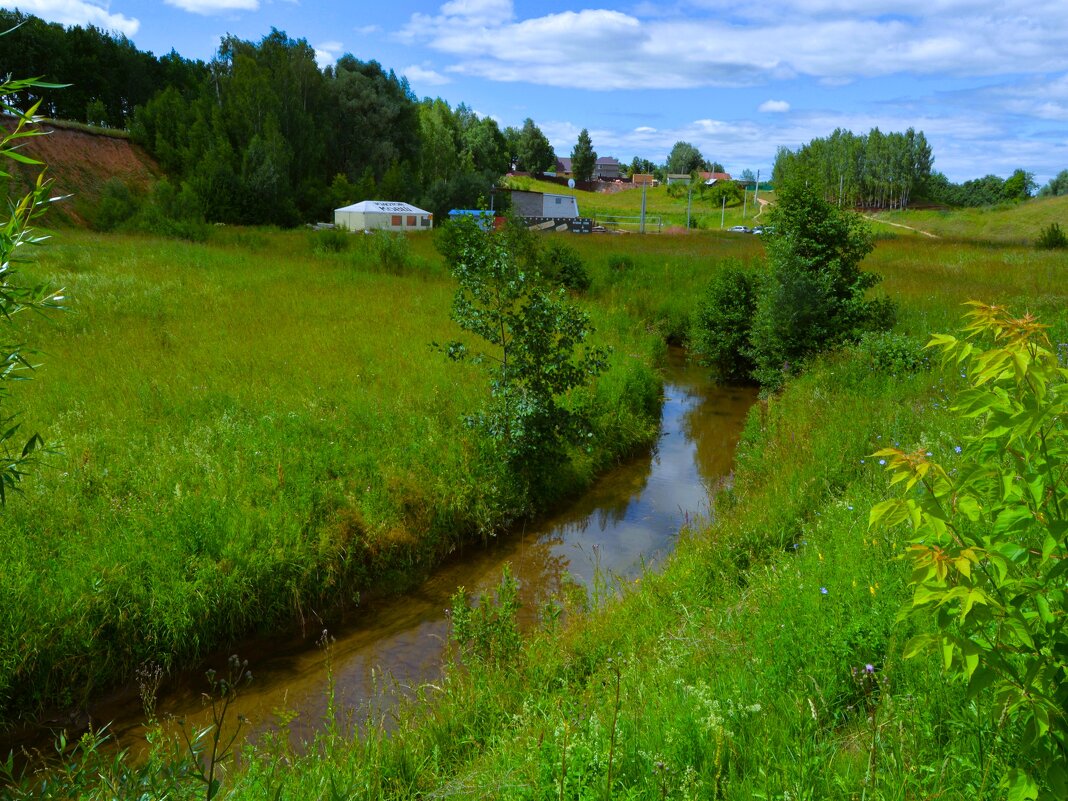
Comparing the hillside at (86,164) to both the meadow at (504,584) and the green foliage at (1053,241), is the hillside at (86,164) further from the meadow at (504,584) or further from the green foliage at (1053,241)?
the green foliage at (1053,241)

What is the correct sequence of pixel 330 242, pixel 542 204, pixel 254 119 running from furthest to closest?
pixel 542 204
pixel 254 119
pixel 330 242

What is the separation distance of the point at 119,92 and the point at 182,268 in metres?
47.0

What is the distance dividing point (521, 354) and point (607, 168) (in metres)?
148

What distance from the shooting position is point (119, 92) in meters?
55.5

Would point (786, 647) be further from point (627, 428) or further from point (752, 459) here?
point (627, 428)

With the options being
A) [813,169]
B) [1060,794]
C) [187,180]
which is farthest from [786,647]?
[187,180]

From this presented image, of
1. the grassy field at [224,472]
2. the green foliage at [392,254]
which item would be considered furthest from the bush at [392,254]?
the grassy field at [224,472]

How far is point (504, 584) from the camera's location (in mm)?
5359

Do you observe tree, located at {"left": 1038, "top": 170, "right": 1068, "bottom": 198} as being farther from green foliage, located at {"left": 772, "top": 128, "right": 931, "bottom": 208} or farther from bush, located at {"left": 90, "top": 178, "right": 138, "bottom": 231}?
bush, located at {"left": 90, "top": 178, "right": 138, "bottom": 231}

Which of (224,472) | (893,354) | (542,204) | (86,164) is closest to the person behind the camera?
(224,472)

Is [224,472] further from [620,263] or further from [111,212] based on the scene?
[111,212]

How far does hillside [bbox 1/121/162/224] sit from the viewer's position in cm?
3572

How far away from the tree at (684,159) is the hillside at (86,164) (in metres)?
109

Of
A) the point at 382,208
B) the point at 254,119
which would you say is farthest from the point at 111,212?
the point at 254,119
